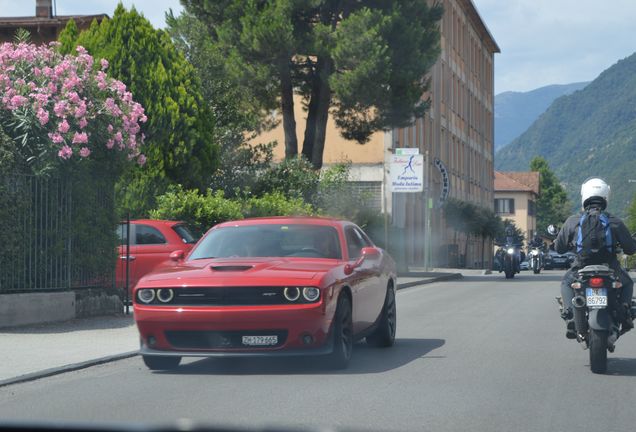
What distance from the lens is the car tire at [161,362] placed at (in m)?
10.9

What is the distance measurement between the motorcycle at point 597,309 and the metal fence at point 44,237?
8.02m

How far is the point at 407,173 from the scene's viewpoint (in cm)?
3631

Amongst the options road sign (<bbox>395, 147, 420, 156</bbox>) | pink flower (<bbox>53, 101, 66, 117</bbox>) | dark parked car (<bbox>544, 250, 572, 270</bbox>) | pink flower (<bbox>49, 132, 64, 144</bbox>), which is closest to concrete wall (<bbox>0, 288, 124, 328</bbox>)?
pink flower (<bbox>49, 132, 64, 144</bbox>)

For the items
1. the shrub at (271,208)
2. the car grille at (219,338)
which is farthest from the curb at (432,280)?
the car grille at (219,338)

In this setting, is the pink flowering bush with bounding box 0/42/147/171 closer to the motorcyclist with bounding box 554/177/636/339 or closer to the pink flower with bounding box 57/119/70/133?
the pink flower with bounding box 57/119/70/133

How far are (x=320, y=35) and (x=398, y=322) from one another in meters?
21.3

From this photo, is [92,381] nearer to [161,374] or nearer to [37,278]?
[161,374]

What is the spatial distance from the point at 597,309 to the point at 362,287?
253 centimetres

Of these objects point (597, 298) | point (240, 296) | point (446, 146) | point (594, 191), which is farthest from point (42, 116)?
point (446, 146)

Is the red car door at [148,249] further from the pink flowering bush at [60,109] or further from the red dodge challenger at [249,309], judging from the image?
the red dodge challenger at [249,309]

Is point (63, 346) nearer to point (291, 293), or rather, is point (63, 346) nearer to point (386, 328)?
point (386, 328)

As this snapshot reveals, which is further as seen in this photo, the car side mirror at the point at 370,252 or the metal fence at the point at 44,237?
the metal fence at the point at 44,237

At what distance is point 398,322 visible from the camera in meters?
17.3

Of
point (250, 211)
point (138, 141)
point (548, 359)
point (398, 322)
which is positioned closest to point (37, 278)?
point (138, 141)
